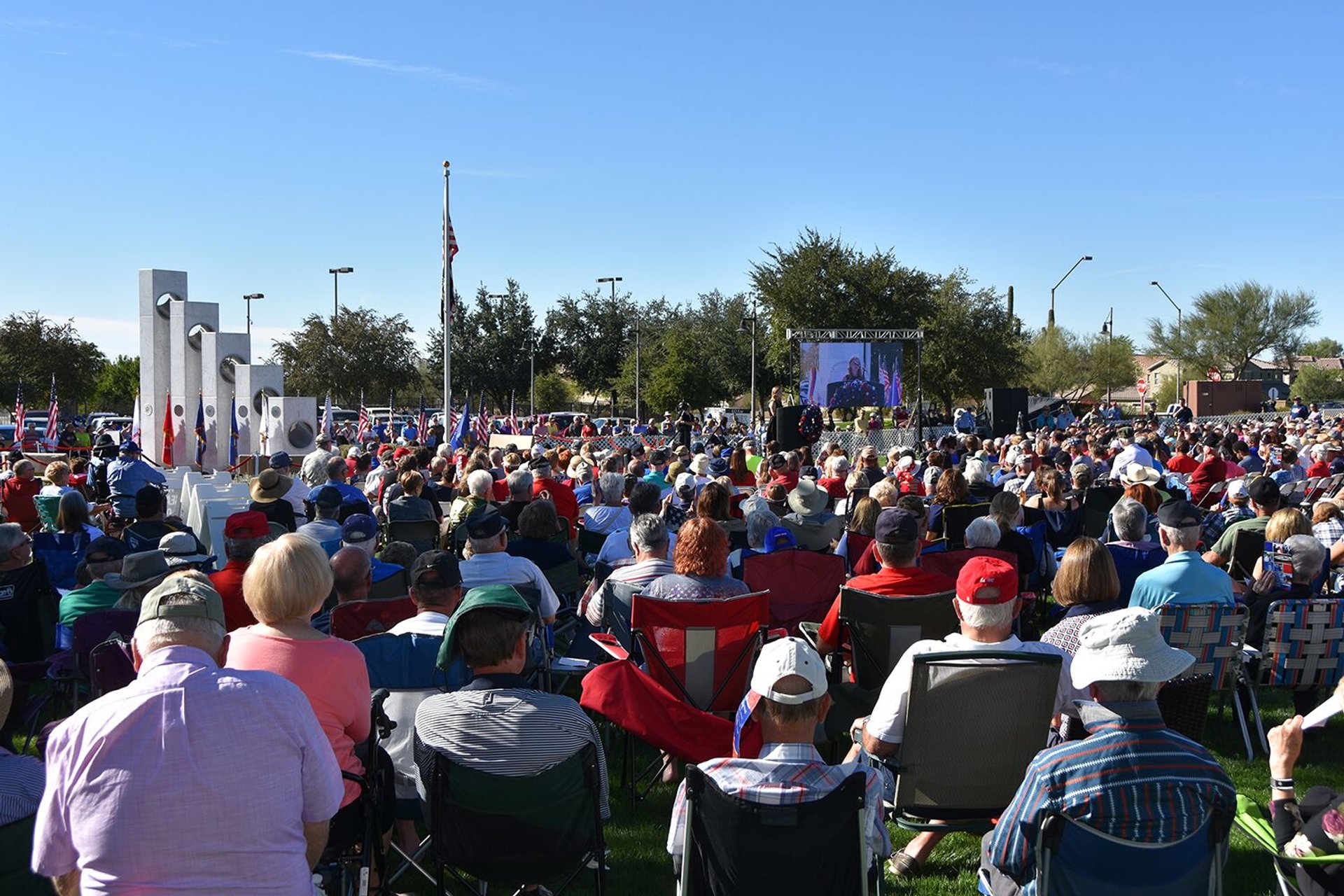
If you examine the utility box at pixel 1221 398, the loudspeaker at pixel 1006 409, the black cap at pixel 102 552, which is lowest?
the black cap at pixel 102 552

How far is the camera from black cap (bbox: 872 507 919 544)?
5879 millimetres

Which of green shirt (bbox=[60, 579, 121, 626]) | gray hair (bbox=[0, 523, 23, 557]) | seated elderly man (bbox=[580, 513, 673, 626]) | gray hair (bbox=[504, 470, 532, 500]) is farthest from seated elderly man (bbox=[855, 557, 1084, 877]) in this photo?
gray hair (bbox=[504, 470, 532, 500])

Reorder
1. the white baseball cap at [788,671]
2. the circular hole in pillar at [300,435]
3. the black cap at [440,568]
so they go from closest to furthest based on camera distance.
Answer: the white baseball cap at [788,671], the black cap at [440,568], the circular hole in pillar at [300,435]

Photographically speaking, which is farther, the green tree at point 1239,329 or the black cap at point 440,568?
the green tree at point 1239,329

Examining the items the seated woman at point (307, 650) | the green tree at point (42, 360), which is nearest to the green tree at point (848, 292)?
the green tree at point (42, 360)

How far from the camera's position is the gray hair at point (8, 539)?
6461 millimetres

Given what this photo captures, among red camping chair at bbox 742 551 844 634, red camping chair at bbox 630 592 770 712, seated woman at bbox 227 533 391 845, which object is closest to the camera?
seated woman at bbox 227 533 391 845

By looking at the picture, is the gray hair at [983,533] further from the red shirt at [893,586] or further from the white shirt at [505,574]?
the white shirt at [505,574]

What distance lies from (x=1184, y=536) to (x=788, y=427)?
1982 cm

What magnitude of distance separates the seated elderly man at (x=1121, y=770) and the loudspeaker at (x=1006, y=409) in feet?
93.5

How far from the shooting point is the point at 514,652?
3936 mm

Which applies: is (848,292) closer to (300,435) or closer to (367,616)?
(300,435)

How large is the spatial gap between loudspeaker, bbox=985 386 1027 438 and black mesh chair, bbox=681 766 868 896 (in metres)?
28.7

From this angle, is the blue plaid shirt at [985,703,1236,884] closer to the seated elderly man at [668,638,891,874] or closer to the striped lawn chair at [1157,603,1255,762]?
the seated elderly man at [668,638,891,874]
